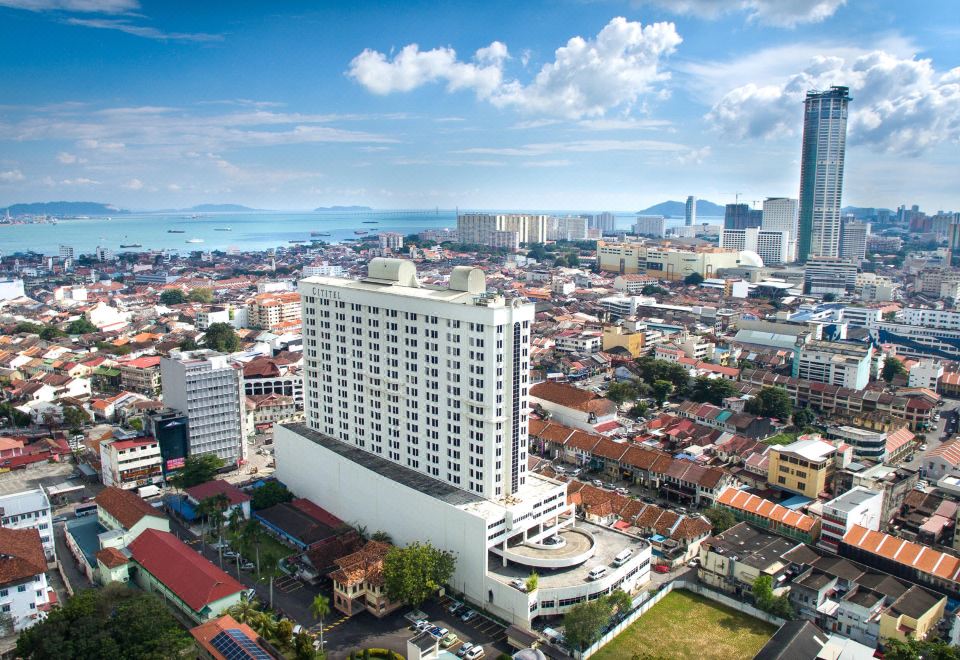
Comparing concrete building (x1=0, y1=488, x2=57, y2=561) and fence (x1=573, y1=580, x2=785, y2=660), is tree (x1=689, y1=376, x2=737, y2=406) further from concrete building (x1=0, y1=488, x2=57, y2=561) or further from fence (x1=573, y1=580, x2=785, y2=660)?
concrete building (x1=0, y1=488, x2=57, y2=561)

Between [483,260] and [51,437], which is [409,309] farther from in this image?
[483,260]

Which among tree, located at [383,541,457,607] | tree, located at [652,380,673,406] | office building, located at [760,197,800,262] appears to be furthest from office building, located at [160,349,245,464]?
office building, located at [760,197,800,262]

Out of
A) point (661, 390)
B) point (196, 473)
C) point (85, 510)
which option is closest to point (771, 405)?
point (661, 390)

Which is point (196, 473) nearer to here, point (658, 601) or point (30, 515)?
point (30, 515)

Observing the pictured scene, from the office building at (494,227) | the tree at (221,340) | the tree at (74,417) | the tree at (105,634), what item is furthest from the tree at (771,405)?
→ the office building at (494,227)

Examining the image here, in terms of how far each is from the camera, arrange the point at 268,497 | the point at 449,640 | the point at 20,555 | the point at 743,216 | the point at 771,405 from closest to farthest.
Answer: the point at 449,640 → the point at 20,555 → the point at 268,497 → the point at 771,405 → the point at 743,216

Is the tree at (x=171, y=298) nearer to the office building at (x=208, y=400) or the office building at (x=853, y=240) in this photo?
the office building at (x=208, y=400)
